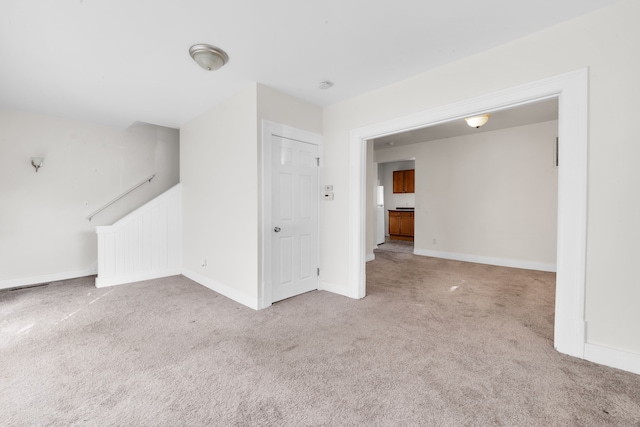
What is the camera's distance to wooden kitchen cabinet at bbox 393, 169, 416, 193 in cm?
865

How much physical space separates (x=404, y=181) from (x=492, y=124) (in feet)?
12.7

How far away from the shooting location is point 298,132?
3.51m

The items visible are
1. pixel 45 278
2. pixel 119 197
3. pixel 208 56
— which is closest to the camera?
pixel 208 56

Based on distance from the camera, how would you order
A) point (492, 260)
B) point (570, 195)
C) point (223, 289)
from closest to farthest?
point (570, 195)
point (223, 289)
point (492, 260)

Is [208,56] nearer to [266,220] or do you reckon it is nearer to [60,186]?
[266,220]

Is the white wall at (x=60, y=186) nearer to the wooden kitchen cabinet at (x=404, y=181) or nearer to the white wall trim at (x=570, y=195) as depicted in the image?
the white wall trim at (x=570, y=195)

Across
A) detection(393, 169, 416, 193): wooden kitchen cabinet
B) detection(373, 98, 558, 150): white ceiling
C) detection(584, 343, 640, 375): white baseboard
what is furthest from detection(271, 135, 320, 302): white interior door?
detection(393, 169, 416, 193): wooden kitchen cabinet

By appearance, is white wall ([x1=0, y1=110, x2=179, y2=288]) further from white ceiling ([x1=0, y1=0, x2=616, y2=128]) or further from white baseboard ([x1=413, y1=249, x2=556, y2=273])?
white baseboard ([x1=413, y1=249, x2=556, y2=273])

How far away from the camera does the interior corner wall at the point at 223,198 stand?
3172 mm

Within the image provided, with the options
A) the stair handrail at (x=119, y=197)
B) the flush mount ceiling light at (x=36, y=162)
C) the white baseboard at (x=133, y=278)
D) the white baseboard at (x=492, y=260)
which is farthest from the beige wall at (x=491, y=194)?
the flush mount ceiling light at (x=36, y=162)

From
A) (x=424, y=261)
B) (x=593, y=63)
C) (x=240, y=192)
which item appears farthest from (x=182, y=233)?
(x=593, y=63)

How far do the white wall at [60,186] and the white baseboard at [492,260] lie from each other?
19.8 feet

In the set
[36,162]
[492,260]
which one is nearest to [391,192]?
[492,260]

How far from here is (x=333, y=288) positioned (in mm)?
3686
